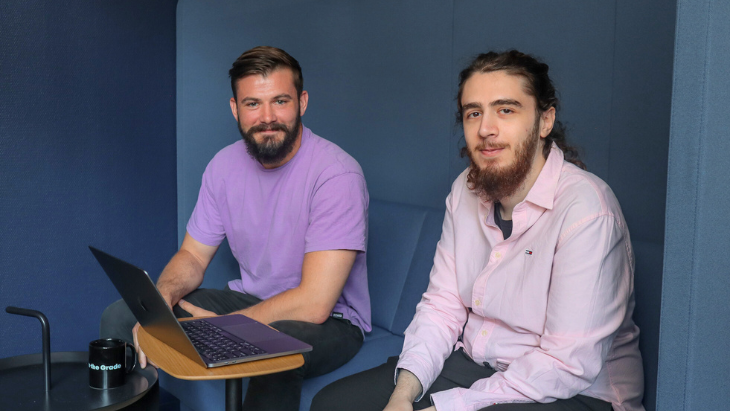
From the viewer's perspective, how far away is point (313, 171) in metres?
2.15

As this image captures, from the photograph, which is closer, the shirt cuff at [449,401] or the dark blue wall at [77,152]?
the shirt cuff at [449,401]

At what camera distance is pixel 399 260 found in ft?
7.63

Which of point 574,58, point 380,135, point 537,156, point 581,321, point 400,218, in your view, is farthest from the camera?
point 380,135

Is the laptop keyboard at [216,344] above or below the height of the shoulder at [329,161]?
below

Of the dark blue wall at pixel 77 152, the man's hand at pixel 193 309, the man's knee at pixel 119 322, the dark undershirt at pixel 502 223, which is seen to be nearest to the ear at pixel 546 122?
the dark undershirt at pixel 502 223

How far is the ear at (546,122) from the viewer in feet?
5.35

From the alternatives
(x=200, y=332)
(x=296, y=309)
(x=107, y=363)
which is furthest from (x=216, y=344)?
(x=296, y=309)

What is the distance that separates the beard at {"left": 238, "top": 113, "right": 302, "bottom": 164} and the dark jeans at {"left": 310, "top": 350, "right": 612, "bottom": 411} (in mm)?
890

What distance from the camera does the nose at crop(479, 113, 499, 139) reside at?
1.55 metres

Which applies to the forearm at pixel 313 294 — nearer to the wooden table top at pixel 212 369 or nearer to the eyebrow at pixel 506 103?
the wooden table top at pixel 212 369

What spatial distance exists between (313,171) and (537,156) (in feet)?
2.75

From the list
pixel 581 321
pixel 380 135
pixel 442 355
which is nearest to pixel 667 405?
pixel 581 321

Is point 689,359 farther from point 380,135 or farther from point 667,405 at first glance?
point 380,135

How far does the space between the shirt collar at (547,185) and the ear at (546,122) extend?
0.31 feet
